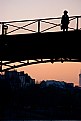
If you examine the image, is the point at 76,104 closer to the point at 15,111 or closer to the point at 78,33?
the point at 15,111

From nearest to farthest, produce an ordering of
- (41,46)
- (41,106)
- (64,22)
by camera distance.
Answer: (41,46)
(64,22)
(41,106)

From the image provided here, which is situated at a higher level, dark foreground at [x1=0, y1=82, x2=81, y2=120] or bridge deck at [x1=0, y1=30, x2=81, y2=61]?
bridge deck at [x1=0, y1=30, x2=81, y2=61]

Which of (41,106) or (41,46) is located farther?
(41,106)

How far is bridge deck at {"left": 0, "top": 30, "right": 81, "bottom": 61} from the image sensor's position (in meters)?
28.5

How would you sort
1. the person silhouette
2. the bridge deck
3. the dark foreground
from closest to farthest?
the bridge deck < the person silhouette < the dark foreground

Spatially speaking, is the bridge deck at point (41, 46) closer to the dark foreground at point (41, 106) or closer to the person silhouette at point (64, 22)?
the person silhouette at point (64, 22)

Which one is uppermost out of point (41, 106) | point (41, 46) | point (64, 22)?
point (64, 22)

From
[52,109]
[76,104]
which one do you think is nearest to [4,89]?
[52,109]

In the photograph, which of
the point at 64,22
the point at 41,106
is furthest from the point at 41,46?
the point at 41,106

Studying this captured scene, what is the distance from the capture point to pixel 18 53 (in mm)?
29953

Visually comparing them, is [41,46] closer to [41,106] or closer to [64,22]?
[64,22]

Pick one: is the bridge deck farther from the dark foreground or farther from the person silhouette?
the dark foreground

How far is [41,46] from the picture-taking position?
29172 mm

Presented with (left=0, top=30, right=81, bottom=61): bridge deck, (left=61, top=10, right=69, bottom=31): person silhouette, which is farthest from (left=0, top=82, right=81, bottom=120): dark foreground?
(left=61, top=10, right=69, bottom=31): person silhouette
